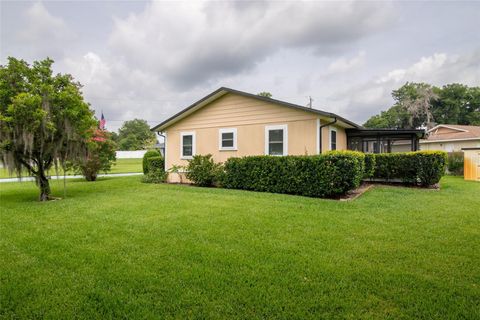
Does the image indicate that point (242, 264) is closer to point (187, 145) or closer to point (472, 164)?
point (187, 145)

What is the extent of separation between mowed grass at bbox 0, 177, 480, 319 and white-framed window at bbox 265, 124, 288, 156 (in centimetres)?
459

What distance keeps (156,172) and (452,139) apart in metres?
21.6

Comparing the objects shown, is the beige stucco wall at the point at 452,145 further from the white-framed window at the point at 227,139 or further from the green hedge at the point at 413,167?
the white-framed window at the point at 227,139

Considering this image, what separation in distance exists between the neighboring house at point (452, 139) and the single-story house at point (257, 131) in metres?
9.78

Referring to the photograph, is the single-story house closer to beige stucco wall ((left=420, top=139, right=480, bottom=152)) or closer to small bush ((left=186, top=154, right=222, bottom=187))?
small bush ((left=186, top=154, right=222, bottom=187))

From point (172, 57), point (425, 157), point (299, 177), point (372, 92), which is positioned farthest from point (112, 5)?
point (372, 92)

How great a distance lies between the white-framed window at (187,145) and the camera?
42.0ft

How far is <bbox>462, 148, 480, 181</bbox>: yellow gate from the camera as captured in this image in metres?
13.2

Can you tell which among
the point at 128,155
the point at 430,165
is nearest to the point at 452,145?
the point at 430,165

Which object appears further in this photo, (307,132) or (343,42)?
(343,42)

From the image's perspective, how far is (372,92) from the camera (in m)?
26.6

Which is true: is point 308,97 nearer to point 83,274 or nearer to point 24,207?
point 24,207

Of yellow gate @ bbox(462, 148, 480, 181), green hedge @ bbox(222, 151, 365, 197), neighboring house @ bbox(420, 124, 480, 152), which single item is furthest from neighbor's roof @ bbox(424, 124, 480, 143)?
green hedge @ bbox(222, 151, 365, 197)

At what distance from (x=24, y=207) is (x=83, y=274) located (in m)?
5.49
